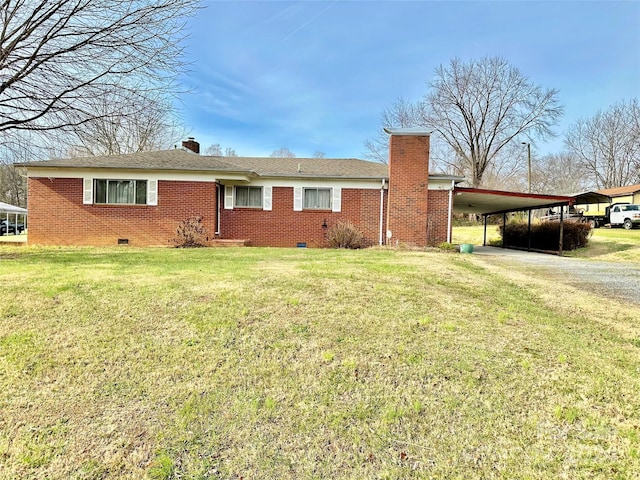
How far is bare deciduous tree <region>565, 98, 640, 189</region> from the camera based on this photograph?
139 ft

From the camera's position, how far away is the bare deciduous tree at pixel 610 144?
4250 centimetres

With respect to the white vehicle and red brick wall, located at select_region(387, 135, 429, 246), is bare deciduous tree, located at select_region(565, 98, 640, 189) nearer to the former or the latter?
the white vehicle

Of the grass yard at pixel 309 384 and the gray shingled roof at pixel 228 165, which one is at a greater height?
the gray shingled roof at pixel 228 165

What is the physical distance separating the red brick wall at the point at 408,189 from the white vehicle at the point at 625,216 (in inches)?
784

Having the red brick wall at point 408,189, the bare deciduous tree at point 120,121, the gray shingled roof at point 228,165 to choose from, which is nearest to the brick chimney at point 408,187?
the red brick wall at point 408,189

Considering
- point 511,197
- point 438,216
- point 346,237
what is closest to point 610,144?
point 511,197

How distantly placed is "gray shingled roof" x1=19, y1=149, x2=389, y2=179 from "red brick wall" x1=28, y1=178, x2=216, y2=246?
2.14ft

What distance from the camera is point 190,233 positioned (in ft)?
43.9

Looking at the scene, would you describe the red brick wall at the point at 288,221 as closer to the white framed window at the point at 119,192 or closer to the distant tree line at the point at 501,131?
the white framed window at the point at 119,192

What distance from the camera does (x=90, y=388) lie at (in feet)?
10.8

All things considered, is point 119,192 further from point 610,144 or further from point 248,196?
point 610,144

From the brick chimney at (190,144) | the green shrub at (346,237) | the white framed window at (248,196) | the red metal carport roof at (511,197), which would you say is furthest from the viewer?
the brick chimney at (190,144)

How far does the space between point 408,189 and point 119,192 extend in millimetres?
11133

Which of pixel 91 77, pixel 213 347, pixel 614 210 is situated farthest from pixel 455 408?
pixel 614 210
